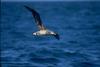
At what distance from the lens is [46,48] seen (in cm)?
3200

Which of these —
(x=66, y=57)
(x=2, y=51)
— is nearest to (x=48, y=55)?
(x=66, y=57)

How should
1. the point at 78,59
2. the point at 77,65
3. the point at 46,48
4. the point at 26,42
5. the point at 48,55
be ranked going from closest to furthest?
the point at 77,65, the point at 78,59, the point at 48,55, the point at 46,48, the point at 26,42

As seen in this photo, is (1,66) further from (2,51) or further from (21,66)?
(2,51)

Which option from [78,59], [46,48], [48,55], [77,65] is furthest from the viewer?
[46,48]

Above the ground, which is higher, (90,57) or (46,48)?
(46,48)

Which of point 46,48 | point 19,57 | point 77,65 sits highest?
point 46,48

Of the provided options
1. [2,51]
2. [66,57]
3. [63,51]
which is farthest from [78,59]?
[2,51]

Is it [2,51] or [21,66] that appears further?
[2,51]

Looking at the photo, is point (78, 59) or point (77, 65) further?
point (78, 59)

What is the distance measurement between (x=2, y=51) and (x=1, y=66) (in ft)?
18.8

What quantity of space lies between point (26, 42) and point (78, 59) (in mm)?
10037

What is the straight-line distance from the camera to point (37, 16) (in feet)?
65.8

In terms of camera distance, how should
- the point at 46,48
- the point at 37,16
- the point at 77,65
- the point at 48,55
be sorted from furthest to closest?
the point at 46,48, the point at 48,55, the point at 77,65, the point at 37,16

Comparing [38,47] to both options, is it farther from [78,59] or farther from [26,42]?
[78,59]
